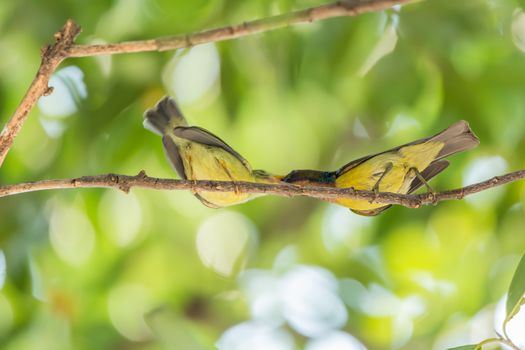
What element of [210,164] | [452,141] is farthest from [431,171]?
[210,164]

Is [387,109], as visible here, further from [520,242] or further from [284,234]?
[284,234]

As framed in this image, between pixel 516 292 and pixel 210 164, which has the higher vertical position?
pixel 210 164

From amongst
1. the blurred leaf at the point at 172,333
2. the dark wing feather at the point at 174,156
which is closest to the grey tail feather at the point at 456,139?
the dark wing feather at the point at 174,156

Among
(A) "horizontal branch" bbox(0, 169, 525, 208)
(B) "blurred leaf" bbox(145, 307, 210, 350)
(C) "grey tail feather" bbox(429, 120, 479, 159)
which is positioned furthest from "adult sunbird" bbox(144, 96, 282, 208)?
(B) "blurred leaf" bbox(145, 307, 210, 350)

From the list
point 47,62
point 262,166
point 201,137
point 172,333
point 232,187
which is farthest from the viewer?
point 262,166

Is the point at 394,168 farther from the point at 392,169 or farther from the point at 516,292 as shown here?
the point at 516,292

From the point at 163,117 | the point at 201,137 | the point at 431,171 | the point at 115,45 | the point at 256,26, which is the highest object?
the point at 163,117

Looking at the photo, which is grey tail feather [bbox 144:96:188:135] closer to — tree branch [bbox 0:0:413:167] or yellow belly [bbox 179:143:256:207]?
yellow belly [bbox 179:143:256:207]
